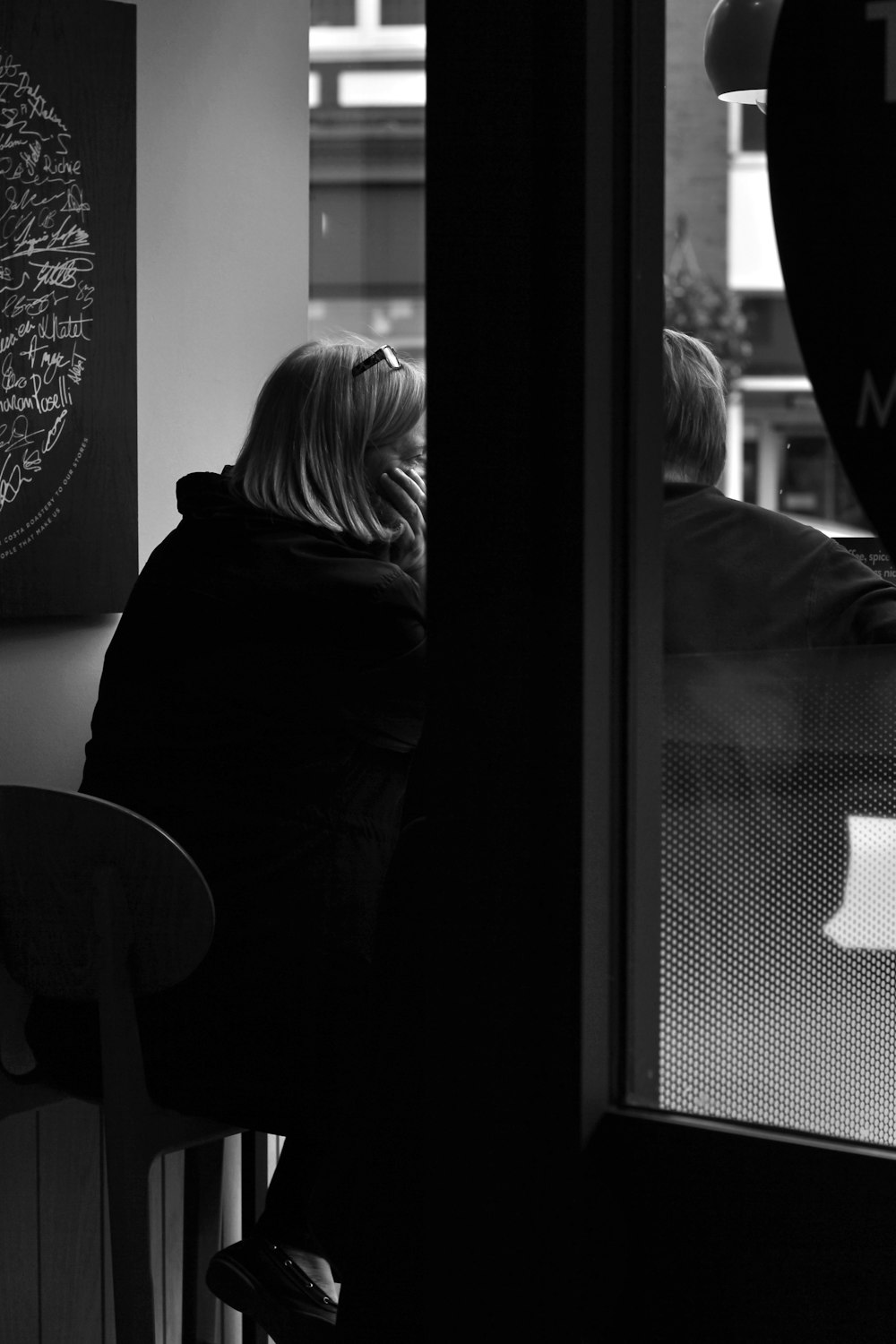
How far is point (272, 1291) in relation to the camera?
1866 mm

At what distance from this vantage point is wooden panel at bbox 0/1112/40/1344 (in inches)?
84.6

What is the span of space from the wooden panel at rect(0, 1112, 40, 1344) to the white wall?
1.68ft

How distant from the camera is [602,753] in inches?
28.9

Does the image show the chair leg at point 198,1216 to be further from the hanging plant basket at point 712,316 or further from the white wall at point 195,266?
the hanging plant basket at point 712,316

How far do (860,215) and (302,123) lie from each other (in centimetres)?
210

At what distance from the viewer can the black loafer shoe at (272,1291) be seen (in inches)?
71.2

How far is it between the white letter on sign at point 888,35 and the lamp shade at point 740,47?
4 centimetres

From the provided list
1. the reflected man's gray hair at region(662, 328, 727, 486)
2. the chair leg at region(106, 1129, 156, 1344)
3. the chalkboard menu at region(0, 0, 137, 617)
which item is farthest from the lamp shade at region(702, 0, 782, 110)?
the chalkboard menu at region(0, 0, 137, 617)

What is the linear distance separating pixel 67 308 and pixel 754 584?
1.69m

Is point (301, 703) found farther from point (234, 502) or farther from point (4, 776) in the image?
point (4, 776)

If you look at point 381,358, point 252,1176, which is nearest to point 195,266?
point 381,358

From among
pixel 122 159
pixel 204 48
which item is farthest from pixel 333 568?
pixel 204 48

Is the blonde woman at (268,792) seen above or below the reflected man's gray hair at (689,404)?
below

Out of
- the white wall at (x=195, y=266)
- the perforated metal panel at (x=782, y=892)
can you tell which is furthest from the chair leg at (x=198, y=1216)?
the perforated metal panel at (x=782, y=892)
